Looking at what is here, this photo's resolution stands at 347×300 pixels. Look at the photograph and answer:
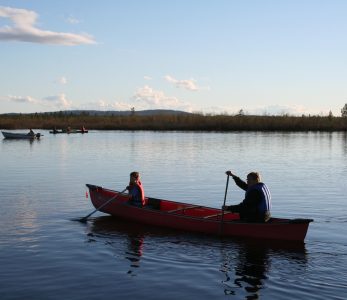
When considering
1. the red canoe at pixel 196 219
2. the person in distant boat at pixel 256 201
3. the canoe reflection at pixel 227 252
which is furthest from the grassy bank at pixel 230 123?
the person in distant boat at pixel 256 201

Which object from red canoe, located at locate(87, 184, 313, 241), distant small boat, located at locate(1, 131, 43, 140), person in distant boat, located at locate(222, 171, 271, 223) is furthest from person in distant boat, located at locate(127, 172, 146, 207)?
distant small boat, located at locate(1, 131, 43, 140)

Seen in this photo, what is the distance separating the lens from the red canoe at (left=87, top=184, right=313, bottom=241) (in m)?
12.7

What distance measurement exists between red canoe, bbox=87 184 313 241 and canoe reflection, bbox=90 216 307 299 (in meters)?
0.20

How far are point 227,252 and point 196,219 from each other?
190cm

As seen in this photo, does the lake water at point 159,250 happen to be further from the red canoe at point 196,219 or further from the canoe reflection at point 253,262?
the red canoe at point 196,219

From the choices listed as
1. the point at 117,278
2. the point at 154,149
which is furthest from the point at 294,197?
the point at 154,149

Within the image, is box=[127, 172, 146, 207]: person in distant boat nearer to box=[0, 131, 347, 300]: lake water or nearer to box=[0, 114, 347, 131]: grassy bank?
box=[0, 131, 347, 300]: lake water

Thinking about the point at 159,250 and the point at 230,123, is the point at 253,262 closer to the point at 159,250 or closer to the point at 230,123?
the point at 159,250

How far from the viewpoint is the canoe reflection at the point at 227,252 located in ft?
33.6

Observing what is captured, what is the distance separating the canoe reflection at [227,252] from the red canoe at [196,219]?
199 mm

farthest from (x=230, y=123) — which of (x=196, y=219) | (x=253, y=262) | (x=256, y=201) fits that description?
(x=253, y=262)

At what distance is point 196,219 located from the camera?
45.7ft

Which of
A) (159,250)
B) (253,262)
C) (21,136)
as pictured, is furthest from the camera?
(21,136)

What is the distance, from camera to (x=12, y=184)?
75.9 feet
